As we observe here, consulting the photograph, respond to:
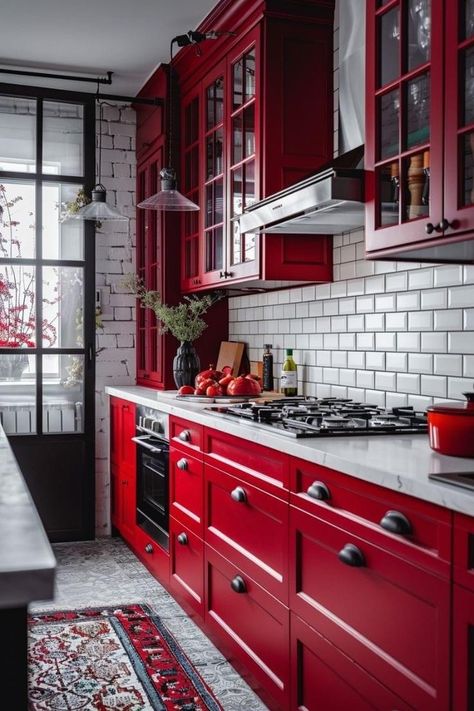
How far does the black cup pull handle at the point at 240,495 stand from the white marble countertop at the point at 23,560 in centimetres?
152

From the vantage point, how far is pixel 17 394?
4848mm

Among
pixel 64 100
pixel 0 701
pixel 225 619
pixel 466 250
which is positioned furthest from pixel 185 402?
pixel 0 701

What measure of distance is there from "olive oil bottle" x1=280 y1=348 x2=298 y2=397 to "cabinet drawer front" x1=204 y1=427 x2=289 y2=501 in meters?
0.79

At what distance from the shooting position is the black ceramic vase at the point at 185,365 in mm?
4328

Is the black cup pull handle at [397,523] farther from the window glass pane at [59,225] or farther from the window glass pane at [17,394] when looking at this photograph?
the window glass pane at [59,225]

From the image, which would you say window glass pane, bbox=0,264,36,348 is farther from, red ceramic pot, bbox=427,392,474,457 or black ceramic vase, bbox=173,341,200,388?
red ceramic pot, bbox=427,392,474,457

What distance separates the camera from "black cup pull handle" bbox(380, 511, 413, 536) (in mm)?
1684

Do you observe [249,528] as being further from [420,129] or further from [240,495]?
[420,129]

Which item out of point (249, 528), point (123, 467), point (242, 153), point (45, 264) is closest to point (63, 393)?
point (123, 467)

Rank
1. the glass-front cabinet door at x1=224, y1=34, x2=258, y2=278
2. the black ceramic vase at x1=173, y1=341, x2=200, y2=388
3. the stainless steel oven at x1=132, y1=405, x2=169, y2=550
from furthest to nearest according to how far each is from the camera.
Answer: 1. the black ceramic vase at x1=173, y1=341, x2=200, y2=388
2. the stainless steel oven at x1=132, y1=405, x2=169, y2=550
3. the glass-front cabinet door at x1=224, y1=34, x2=258, y2=278

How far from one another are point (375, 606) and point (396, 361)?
1.37 m

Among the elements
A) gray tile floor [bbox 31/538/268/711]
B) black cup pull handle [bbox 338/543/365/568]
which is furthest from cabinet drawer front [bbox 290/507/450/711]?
gray tile floor [bbox 31/538/268/711]

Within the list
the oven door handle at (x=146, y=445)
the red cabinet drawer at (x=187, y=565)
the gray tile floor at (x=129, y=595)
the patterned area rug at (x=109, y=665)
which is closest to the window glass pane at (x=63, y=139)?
the oven door handle at (x=146, y=445)

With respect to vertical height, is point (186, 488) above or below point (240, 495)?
below
